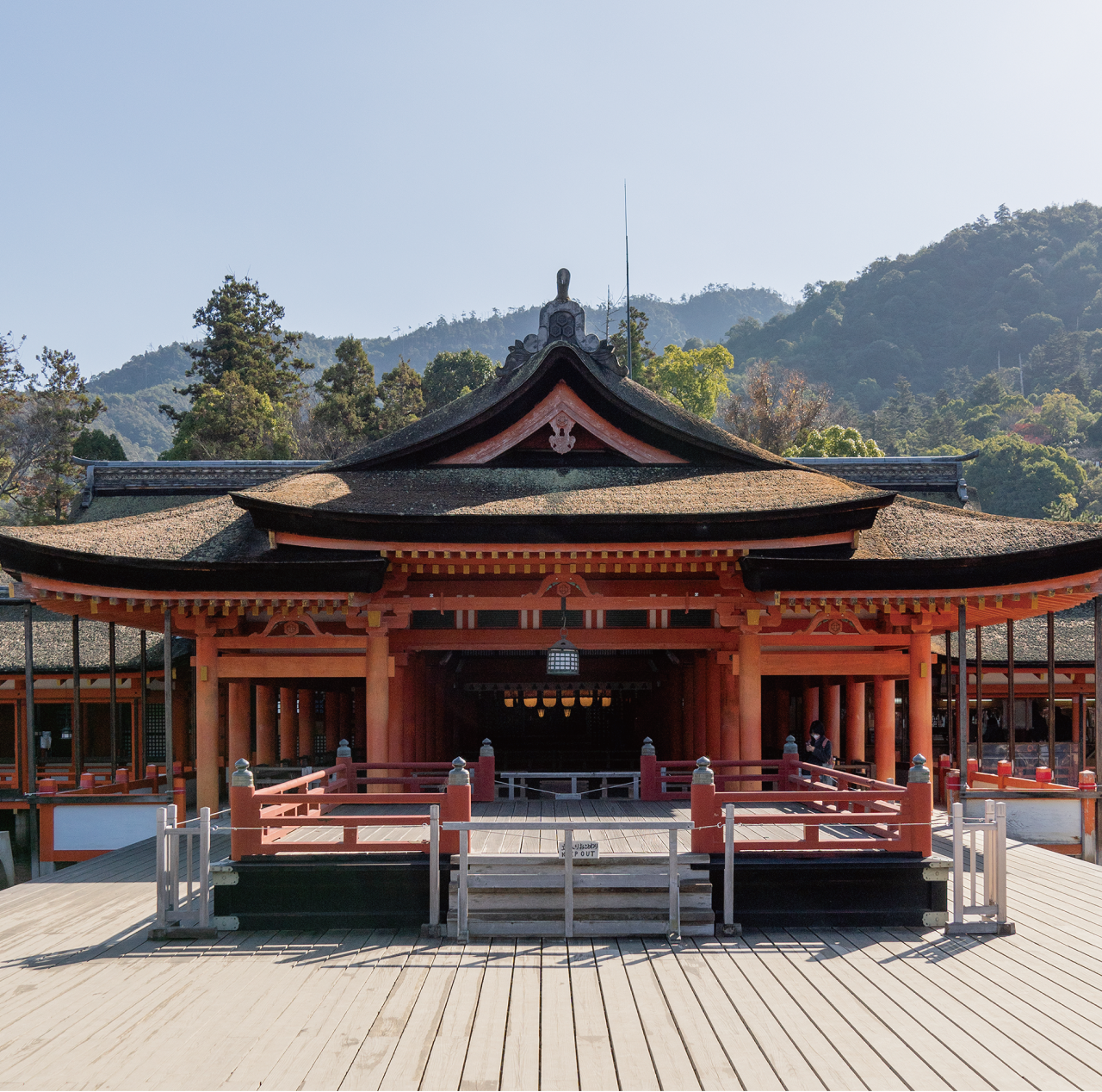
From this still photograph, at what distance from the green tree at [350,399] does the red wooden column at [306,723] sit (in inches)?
1313

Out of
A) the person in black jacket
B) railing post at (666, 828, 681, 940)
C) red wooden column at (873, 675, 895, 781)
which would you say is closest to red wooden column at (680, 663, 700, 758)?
the person in black jacket

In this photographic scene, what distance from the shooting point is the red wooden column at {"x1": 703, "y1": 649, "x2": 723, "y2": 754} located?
18.4 metres

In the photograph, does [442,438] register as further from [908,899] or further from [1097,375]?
[1097,375]

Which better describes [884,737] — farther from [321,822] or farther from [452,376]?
[452,376]

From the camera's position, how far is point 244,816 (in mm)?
11680

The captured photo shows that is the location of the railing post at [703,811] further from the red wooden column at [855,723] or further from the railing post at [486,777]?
the red wooden column at [855,723]

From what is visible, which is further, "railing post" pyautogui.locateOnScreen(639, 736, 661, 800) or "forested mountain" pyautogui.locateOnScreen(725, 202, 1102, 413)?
"forested mountain" pyautogui.locateOnScreen(725, 202, 1102, 413)

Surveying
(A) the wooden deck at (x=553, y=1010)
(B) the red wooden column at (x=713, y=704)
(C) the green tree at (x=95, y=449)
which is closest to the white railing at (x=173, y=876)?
(A) the wooden deck at (x=553, y=1010)

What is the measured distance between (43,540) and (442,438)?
21.8 feet

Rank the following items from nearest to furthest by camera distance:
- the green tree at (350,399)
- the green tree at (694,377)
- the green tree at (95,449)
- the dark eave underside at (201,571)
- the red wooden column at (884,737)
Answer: the dark eave underside at (201,571) < the red wooden column at (884,737) < the green tree at (95,449) < the green tree at (350,399) < the green tree at (694,377)

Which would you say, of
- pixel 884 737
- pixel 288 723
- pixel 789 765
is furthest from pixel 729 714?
pixel 288 723

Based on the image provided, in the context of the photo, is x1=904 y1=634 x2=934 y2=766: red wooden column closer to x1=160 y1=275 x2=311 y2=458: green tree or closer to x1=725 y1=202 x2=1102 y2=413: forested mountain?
x1=160 y1=275 x2=311 y2=458: green tree

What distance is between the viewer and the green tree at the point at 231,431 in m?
56.9

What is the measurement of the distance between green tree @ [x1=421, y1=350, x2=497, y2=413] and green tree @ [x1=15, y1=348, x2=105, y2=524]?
67.3 ft
